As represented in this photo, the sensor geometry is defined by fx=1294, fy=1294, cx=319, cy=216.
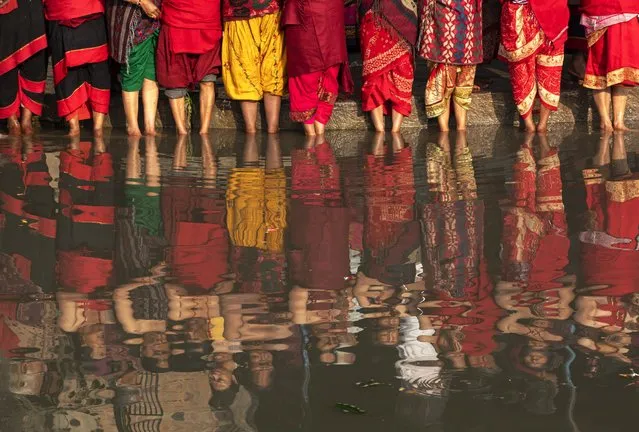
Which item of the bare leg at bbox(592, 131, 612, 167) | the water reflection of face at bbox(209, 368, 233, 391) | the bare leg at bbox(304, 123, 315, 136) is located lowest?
the water reflection of face at bbox(209, 368, 233, 391)

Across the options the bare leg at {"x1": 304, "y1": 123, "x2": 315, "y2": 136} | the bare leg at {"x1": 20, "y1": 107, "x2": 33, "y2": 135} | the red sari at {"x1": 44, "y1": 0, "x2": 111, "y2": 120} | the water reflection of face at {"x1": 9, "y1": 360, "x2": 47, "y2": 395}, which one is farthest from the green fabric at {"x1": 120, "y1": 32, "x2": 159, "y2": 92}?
the water reflection of face at {"x1": 9, "y1": 360, "x2": 47, "y2": 395}

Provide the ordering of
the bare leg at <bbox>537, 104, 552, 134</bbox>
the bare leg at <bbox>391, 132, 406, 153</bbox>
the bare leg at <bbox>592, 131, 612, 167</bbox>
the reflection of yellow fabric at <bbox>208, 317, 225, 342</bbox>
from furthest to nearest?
the bare leg at <bbox>537, 104, 552, 134</bbox> → the bare leg at <bbox>391, 132, 406, 153</bbox> → the bare leg at <bbox>592, 131, 612, 167</bbox> → the reflection of yellow fabric at <bbox>208, 317, 225, 342</bbox>

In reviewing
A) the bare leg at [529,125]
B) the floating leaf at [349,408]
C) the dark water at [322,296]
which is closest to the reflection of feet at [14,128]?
the dark water at [322,296]

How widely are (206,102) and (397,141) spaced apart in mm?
1644

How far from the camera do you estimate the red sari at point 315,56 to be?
9.39m

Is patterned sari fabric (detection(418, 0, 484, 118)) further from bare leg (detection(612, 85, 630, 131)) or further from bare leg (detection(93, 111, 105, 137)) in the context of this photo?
bare leg (detection(93, 111, 105, 137))

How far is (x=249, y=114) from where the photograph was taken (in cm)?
993

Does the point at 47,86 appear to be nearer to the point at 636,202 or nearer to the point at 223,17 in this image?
the point at 223,17

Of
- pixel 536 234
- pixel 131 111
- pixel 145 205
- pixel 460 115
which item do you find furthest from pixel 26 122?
pixel 536 234

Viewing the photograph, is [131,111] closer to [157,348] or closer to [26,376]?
[157,348]

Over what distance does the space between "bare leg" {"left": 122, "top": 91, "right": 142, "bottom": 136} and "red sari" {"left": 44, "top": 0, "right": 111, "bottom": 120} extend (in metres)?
0.17

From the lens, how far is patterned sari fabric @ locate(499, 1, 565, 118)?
939 cm

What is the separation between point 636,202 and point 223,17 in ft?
14.0

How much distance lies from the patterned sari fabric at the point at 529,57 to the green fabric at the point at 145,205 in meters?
3.40
